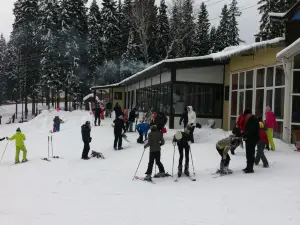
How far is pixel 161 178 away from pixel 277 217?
136 inches

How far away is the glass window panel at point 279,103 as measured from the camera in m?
13.0

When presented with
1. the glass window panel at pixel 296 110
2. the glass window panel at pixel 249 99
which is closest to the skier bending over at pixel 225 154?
the glass window panel at pixel 296 110

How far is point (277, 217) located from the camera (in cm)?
567

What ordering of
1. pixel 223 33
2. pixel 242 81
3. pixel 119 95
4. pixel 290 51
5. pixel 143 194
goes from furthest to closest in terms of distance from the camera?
pixel 223 33 → pixel 119 95 → pixel 242 81 → pixel 290 51 → pixel 143 194

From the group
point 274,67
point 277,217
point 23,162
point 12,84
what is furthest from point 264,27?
point 12,84

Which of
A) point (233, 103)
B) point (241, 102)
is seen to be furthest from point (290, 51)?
point (233, 103)

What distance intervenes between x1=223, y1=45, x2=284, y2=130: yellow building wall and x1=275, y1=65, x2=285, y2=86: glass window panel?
0.40 metres

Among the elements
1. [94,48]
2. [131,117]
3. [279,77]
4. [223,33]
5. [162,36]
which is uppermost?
[223,33]

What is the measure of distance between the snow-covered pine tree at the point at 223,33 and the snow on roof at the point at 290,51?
33.5m

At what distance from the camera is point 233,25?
46531mm

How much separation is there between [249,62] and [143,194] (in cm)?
1027

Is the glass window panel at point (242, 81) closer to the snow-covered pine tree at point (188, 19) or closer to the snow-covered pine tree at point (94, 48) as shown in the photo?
the snow-covered pine tree at point (188, 19)

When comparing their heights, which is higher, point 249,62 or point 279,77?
point 249,62

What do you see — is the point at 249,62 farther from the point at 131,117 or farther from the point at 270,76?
the point at 131,117
